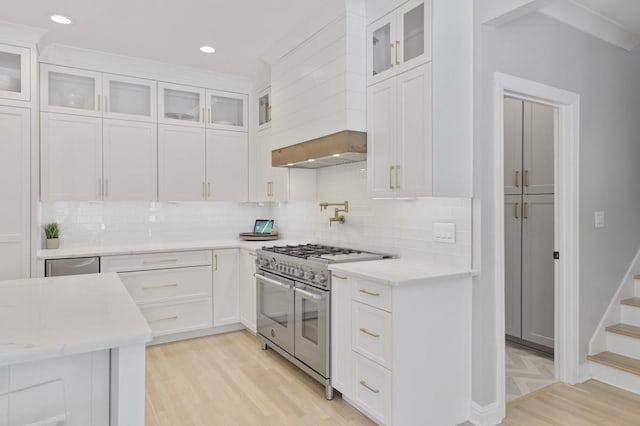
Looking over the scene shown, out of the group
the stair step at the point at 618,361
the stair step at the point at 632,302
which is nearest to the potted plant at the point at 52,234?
the stair step at the point at 618,361

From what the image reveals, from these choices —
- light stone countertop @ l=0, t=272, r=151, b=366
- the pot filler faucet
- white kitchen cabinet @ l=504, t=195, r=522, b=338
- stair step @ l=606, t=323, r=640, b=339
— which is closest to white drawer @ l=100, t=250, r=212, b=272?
the pot filler faucet

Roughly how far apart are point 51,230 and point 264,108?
241cm

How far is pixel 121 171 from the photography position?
3912 mm

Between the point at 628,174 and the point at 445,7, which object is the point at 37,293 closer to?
the point at 445,7

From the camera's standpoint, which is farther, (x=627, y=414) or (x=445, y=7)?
(x=627, y=414)

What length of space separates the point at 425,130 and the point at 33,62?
3.24 m

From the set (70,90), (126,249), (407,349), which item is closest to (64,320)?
(407,349)

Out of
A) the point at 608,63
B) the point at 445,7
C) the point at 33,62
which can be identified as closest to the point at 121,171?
the point at 33,62

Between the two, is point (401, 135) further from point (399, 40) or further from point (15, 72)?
point (15, 72)

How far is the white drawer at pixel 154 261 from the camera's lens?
3.58 meters

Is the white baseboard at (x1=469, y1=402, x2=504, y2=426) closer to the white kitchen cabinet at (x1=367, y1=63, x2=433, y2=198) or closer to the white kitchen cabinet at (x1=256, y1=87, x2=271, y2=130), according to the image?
the white kitchen cabinet at (x1=367, y1=63, x2=433, y2=198)

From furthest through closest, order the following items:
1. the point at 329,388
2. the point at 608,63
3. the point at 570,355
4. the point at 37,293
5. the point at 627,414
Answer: the point at 608,63 → the point at 570,355 → the point at 329,388 → the point at 627,414 → the point at 37,293

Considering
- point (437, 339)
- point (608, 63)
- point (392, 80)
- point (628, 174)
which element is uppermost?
point (608, 63)

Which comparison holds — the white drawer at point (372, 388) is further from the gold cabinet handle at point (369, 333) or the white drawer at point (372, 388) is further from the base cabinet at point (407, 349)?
the gold cabinet handle at point (369, 333)
